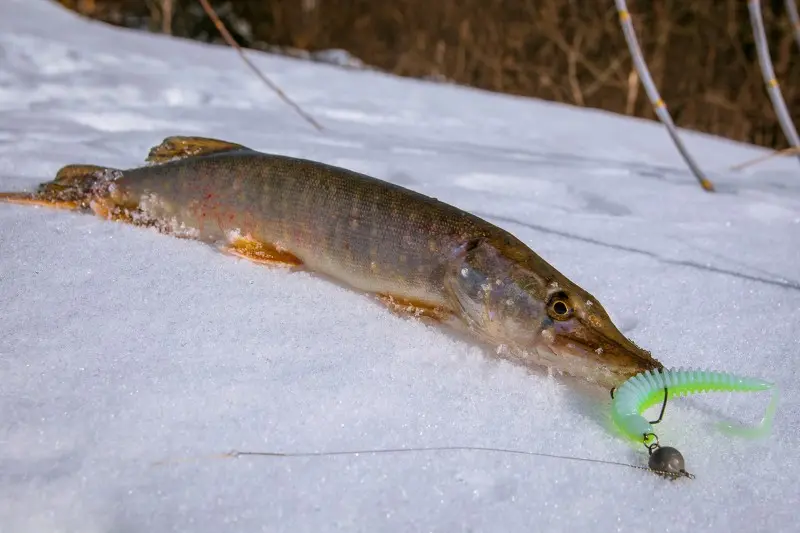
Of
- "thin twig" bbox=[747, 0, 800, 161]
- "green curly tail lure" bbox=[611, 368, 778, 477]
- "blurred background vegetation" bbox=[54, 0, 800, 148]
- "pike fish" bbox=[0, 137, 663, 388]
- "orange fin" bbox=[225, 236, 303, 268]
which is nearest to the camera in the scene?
"green curly tail lure" bbox=[611, 368, 778, 477]

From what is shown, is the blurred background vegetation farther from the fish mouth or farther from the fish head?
the fish mouth

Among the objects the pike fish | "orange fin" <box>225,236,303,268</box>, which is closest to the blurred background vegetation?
the pike fish

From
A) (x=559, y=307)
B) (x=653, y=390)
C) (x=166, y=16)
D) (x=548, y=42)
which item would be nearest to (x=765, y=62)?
(x=559, y=307)

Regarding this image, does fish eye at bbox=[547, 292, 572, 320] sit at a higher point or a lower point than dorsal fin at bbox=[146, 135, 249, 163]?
lower

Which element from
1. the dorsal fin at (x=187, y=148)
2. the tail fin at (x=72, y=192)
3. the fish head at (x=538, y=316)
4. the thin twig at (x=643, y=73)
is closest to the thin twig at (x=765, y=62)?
the thin twig at (x=643, y=73)

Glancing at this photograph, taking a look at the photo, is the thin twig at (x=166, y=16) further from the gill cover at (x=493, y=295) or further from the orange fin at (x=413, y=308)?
the gill cover at (x=493, y=295)

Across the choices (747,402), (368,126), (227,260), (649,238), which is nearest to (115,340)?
(227,260)

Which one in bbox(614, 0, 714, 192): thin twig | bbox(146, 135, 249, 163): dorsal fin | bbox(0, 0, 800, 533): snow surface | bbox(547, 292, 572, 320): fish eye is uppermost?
bbox(614, 0, 714, 192): thin twig
